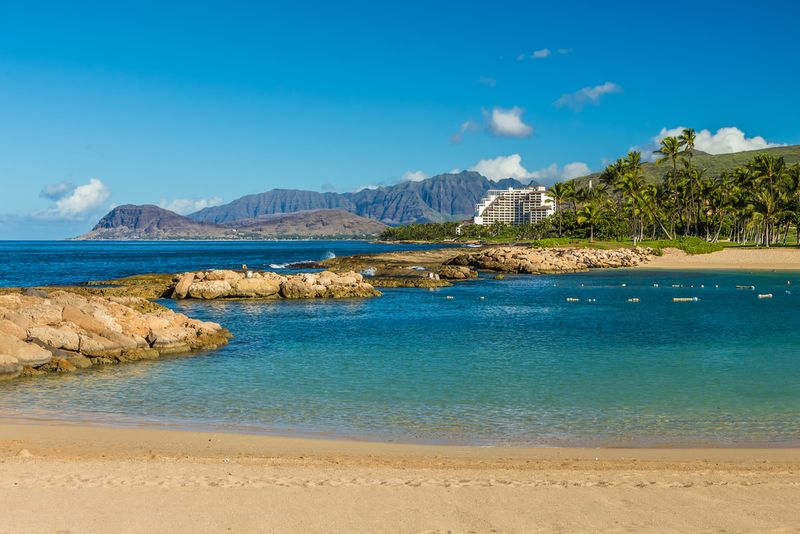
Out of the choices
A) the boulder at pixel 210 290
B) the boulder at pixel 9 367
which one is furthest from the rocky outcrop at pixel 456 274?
the boulder at pixel 9 367

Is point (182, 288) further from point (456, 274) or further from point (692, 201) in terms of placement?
point (692, 201)

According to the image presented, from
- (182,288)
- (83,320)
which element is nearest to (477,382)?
(83,320)

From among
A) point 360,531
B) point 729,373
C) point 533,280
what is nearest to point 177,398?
point 360,531

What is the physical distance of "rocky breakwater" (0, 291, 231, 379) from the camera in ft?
70.4

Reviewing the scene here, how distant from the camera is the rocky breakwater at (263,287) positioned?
48.6 m

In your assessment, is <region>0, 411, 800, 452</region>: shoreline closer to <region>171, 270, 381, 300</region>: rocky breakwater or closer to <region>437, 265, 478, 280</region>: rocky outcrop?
<region>171, 270, 381, 300</region>: rocky breakwater

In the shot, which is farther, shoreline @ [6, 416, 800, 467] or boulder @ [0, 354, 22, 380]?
boulder @ [0, 354, 22, 380]

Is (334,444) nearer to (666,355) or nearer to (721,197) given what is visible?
(666,355)

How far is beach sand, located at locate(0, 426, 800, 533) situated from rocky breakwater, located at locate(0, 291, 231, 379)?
28.5ft

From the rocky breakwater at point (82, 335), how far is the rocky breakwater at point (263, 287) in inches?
764

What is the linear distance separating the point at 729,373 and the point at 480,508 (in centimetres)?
1483

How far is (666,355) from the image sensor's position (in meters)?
24.7

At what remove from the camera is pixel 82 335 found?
2389 cm

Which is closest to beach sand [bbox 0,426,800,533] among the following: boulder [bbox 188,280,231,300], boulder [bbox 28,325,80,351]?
boulder [bbox 28,325,80,351]
